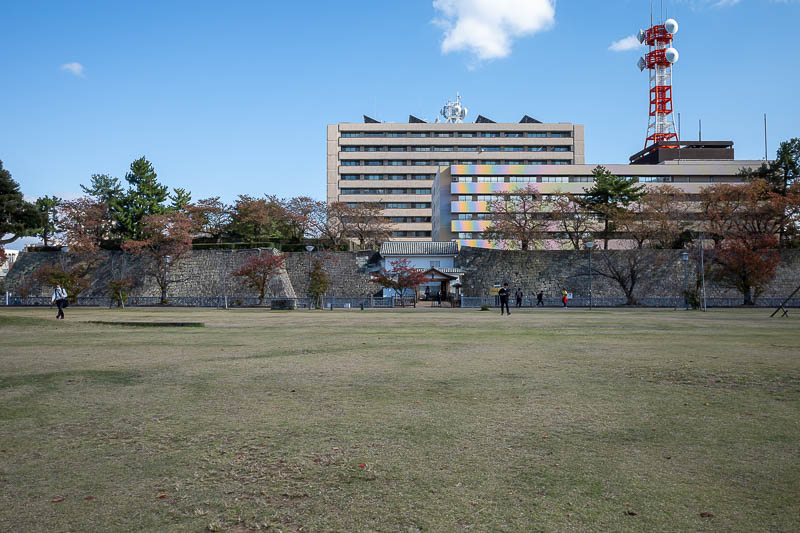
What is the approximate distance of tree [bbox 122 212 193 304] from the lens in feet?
177

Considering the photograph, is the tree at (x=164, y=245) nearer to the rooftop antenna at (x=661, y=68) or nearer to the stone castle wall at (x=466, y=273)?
the stone castle wall at (x=466, y=273)

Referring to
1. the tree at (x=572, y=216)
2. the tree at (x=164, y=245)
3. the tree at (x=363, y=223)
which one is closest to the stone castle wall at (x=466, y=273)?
the tree at (x=164, y=245)

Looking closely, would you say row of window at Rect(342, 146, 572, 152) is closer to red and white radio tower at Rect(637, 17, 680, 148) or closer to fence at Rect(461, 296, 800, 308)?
red and white radio tower at Rect(637, 17, 680, 148)

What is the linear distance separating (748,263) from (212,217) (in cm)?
4912

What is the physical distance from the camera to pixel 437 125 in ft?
313

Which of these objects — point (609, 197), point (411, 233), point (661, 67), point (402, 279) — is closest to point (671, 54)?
point (661, 67)

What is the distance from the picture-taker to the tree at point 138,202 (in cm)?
6090

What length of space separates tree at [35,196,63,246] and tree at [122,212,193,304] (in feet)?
28.6

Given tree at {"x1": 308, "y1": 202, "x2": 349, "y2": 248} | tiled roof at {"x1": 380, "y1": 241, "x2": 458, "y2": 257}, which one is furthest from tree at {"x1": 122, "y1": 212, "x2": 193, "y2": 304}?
tiled roof at {"x1": 380, "y1": 241, "x2": 458, "y2": 257}

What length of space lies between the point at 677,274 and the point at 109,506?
5419 centimetres

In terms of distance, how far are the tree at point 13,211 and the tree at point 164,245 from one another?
311 inches

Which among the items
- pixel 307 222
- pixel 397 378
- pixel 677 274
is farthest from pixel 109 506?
pixel 307 222

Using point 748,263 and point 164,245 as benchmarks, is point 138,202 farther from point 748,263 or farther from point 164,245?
point 748,263

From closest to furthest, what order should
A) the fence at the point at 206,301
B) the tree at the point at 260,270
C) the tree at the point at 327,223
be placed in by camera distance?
the fence at the point at 206,301 < the tree at the point at 260,270 < the tree at the point at 327,223
